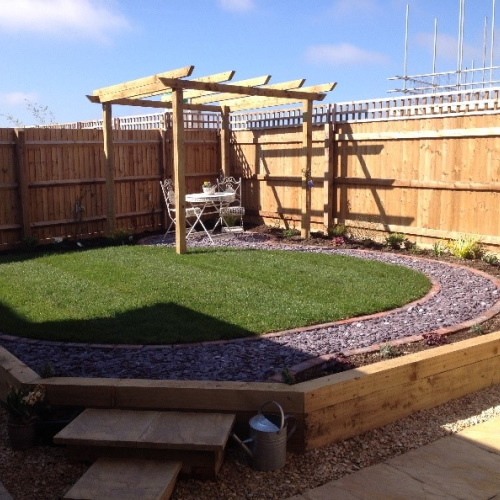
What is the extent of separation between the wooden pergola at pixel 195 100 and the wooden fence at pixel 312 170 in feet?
1.09

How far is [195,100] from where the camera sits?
1174cm

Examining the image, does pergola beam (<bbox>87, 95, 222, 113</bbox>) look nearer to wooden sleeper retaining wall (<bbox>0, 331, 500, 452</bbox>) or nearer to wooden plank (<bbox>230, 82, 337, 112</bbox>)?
wooden plank (<bbox>230, 82, 337, 112</bbox>)

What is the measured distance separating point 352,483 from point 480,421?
122cm

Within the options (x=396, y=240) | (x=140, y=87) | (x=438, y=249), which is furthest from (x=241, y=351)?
(x=140, y=87)

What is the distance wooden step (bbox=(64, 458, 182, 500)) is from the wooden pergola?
5422mm

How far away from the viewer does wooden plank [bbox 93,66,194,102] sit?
7.89 metres

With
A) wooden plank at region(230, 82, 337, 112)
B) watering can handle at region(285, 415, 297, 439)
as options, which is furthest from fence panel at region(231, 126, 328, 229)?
watering can handle at region(285, 415, 297, 439)

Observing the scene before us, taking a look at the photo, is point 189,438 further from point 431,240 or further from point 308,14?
point 308,14

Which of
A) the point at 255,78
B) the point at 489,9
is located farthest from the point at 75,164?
the point at 489,9

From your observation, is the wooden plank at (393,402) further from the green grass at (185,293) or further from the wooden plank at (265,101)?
the wooden plank at (265,101)

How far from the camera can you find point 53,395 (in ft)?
11.4

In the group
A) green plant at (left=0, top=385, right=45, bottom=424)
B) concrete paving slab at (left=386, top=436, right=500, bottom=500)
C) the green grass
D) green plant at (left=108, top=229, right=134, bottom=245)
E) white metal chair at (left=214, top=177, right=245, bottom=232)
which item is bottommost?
concrete paving slab at (left=386, top=436, right=500, bottom=500)

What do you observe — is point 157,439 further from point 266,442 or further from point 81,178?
point 81,178

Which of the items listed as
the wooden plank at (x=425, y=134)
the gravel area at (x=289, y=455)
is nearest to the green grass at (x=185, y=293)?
the gravel area at (x=289, y=455)
